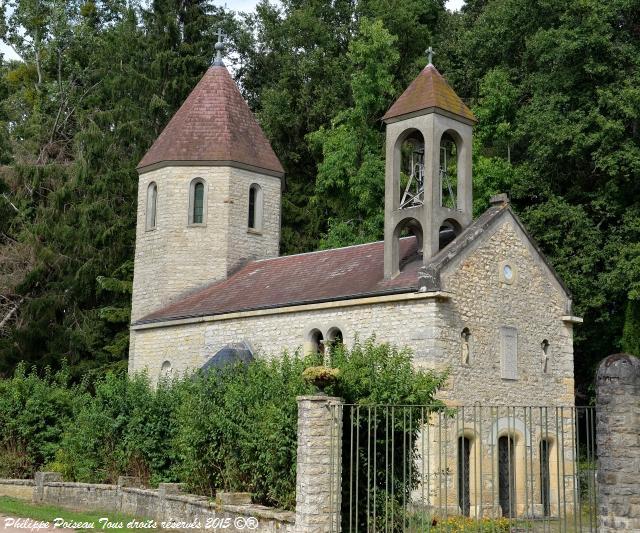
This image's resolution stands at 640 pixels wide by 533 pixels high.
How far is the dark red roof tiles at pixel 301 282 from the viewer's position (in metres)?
19.9

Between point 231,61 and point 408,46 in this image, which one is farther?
point 231,61

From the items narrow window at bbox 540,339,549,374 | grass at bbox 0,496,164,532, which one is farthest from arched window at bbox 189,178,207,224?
grass at bbox 0,496,164,532

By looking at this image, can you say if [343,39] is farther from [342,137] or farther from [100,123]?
[100,123]

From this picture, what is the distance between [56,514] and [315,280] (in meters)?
8.94

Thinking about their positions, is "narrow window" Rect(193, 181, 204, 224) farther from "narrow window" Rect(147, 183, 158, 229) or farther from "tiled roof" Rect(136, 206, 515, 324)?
"tiled roof" Rect(136, 206, 515, 324)

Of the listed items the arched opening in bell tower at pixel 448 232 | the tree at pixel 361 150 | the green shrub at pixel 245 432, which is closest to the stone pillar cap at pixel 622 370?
the green shrub at pixel 245 432

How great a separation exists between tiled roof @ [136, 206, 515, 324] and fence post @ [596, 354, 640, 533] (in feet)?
29.2

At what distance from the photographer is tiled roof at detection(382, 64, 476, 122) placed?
799 inches

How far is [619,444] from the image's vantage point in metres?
9.26

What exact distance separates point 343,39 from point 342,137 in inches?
294

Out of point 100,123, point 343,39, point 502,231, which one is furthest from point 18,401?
point 343,39

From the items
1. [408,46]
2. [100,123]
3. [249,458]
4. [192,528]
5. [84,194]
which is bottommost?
[192,528]

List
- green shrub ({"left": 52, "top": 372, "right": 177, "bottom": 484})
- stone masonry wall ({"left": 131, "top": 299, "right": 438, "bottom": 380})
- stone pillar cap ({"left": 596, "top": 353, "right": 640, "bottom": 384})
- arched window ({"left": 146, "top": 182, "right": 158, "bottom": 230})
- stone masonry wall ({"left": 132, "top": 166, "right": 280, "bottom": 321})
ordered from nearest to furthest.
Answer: stone pillar cap ({"left": 596, "top": 353, "right": 640, "bottom": 384}) < green shrub ({"left": 52, "top": 372, "right": 177, "bottom": 484}) < stone masonry wall ({"left": 131, "top": 299, "right": 438, "bottom": 380}) < stone masonry wall ({"left": 132, "top": 166, "right": 280, "bottom": 321}) < arched window ({"left": 146, "top": 182, "right": 158, "bottom": 230})

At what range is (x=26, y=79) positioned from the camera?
45031mm
